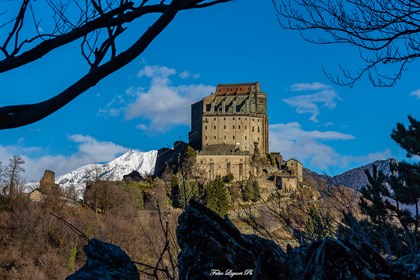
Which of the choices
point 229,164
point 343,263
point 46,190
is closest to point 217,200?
point 46,190

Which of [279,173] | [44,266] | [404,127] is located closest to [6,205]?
[44,266]

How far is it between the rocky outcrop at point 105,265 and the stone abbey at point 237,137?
60.0 metres

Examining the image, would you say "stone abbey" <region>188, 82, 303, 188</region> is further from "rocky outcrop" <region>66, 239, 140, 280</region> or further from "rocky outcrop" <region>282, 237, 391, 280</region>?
"rocky outcrop" <region>282, 237, 391, 280</region>

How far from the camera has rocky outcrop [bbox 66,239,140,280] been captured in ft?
8.13

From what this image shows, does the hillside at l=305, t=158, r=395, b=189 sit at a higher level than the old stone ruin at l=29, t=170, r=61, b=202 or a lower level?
lower

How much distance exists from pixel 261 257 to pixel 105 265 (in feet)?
3.05

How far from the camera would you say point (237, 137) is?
73188 mm

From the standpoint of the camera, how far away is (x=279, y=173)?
67375 mm

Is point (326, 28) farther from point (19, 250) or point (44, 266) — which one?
point (19, 250)

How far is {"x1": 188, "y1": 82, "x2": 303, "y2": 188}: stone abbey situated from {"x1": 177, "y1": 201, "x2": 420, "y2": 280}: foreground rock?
60227mm

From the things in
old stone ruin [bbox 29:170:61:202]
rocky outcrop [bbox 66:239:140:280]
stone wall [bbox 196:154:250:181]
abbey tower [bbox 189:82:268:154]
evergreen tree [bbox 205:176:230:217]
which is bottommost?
rocky outcrop [bbox 66:239:140:280]

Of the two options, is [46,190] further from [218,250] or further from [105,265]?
[218,250]

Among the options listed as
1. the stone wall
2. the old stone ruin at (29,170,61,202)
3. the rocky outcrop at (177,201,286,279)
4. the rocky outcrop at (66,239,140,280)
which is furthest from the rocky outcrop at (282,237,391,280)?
the stone wall

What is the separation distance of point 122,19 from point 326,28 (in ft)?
7.27
